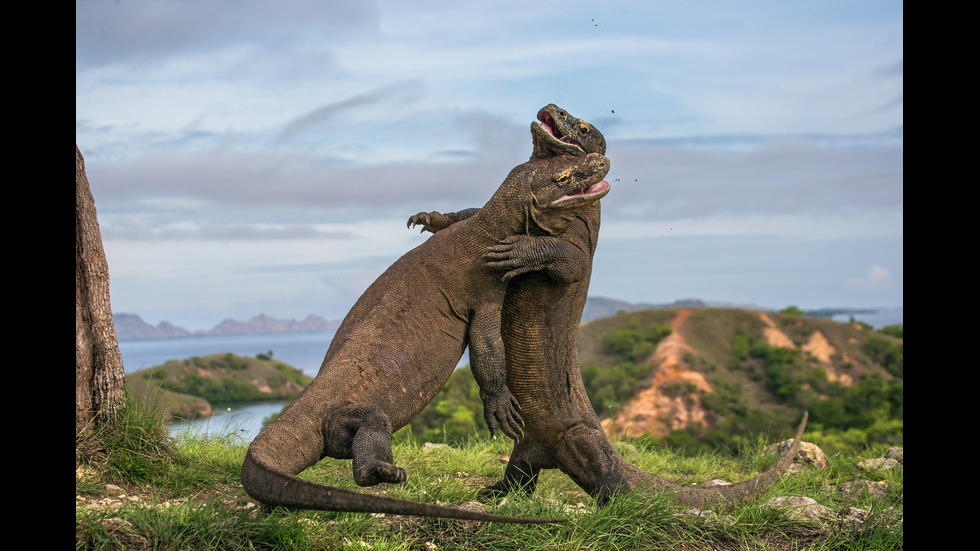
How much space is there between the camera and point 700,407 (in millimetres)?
15766

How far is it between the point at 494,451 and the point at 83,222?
4667 mm

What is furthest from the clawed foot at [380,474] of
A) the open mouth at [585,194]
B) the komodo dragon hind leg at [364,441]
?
the open mouth at [585,194]

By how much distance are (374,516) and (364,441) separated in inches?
39.5

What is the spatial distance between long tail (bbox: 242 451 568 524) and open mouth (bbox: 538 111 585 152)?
2533mm

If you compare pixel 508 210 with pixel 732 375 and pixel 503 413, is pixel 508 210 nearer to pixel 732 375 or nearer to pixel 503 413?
pixel 503 413

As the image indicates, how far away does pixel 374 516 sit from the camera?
5168 mm

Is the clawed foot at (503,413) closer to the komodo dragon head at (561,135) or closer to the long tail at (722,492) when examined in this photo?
the long tail at (722,492)

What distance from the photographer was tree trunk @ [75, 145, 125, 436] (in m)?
6.19

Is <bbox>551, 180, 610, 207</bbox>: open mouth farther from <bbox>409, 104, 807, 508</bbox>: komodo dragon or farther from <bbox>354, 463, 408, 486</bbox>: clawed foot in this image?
<bbox>354, 463, 408, 486</bbox>: clawed foot

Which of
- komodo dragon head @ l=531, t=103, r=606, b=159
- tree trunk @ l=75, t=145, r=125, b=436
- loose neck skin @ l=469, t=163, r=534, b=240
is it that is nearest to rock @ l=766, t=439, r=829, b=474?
komodo dragon head @ l=531, t=103, r=606, b=159

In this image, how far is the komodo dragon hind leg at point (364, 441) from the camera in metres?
4.20

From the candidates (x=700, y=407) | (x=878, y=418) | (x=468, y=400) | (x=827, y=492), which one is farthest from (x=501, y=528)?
(x=878, y=418)

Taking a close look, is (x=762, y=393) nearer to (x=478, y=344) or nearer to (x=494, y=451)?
(x=494, y=451)

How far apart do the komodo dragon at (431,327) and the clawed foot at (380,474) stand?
0.35m
